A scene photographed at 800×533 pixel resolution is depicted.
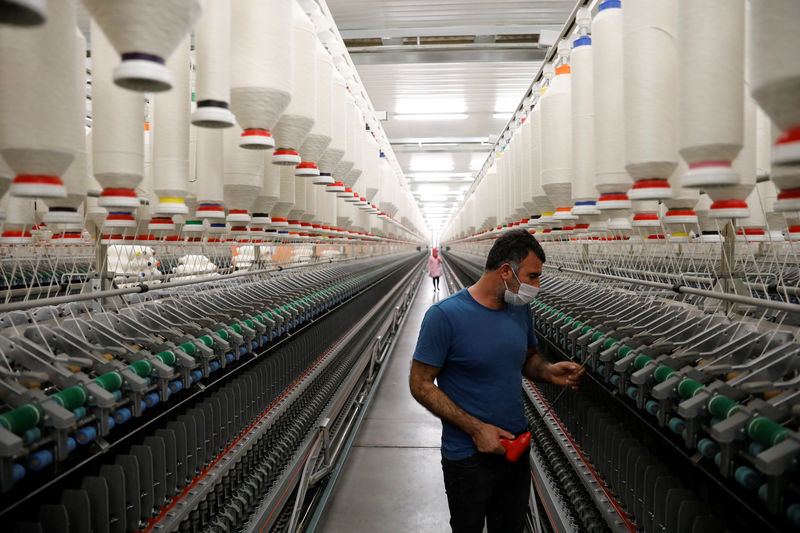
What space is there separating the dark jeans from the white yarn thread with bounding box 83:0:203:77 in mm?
1842

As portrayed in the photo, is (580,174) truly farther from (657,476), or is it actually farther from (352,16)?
(352,16)

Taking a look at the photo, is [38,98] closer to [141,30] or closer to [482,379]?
[141,30]

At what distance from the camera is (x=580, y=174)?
106 inches

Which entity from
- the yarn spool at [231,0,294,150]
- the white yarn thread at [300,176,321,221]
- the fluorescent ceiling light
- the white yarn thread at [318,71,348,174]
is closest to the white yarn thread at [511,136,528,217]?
the white yarn thread at [300,176,321,221]

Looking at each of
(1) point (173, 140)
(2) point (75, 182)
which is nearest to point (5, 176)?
(2) point (75, 182)

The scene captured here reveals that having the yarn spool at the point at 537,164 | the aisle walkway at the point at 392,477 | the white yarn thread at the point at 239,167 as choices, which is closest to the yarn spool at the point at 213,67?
the white yarn thread at the point at 239,167

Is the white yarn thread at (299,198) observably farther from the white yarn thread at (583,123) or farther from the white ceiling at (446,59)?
the white ceiling at (446,59)

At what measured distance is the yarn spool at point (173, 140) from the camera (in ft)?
6.90

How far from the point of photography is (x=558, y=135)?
10.4ft

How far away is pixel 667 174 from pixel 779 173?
482mm

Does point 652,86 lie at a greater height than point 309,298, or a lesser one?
greater

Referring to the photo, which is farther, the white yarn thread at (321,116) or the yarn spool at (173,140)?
the white yarn thread at (321,116)

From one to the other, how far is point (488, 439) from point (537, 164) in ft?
7.27

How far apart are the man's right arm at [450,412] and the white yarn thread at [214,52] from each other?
50.5 inches
